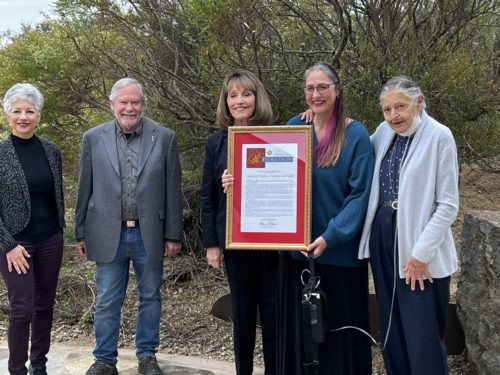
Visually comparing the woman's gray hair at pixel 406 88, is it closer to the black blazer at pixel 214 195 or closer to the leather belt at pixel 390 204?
the leather belt at pixel 390 204

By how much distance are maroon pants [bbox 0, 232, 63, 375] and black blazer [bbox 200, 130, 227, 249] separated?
1038 mm

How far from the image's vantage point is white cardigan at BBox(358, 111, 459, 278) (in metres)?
2.98

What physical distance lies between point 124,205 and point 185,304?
7.64 ft

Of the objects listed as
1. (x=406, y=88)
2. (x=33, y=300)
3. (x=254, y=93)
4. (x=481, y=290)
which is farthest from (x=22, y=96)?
(x=481, y=290)

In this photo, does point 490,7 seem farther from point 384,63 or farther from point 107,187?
point 107,187

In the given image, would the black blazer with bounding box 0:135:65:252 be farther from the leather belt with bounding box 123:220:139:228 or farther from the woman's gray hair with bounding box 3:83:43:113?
the leather belt with bounding box 123:220:139:228

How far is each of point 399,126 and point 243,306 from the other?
4.92 ft

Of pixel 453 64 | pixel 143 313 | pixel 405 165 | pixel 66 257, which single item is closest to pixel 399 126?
pixel 405 165

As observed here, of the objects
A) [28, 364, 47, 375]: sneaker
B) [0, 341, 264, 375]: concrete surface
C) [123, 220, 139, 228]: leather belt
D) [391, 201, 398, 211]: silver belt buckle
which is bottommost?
[0, 341, 264, 375]: concrete surface

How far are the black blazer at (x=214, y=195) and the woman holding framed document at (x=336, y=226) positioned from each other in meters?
0.49

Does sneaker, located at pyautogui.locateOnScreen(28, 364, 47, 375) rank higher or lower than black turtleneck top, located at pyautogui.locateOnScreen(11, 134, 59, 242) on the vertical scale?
lower

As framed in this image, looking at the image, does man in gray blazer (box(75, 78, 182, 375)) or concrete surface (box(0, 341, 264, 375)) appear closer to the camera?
man in gray blazer (box(75, 78, 182, 375))

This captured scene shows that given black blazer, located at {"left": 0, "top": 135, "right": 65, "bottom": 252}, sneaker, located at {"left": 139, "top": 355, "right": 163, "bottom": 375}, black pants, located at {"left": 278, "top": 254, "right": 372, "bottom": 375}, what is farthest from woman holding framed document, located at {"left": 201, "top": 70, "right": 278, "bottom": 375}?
black blazer, located at {"left": 0, "top": 135, "right": 65, "bottom": 252}

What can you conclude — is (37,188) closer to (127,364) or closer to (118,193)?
(118,193)
